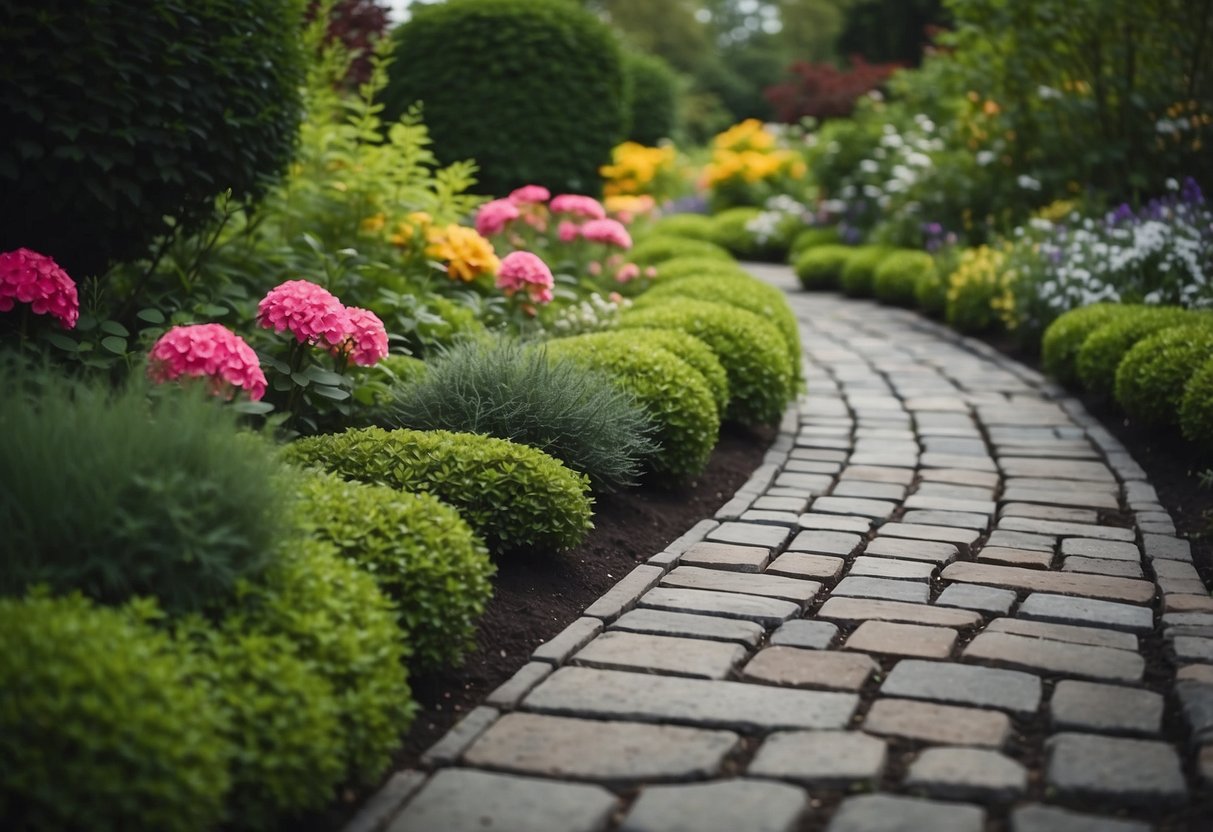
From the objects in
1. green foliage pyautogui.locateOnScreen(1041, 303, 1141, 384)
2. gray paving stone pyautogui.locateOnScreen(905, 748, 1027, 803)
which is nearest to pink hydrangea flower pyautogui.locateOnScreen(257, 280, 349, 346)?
gray paving stone pyautogui.locateOnScreen(905, 748, 1027, 803)

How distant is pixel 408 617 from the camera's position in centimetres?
275

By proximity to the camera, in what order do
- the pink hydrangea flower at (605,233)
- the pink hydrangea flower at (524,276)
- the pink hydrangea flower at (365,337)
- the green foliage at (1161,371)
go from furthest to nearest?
1. the pink hydrangea flower at (605,233)
2. the pink hydrangea flower at (524,276)
3. the green foliage at (1161,371)
4. the pink hydrangea flower at (365,337)

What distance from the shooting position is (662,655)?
10.3ft

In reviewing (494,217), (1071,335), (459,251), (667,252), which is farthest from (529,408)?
(667,252)

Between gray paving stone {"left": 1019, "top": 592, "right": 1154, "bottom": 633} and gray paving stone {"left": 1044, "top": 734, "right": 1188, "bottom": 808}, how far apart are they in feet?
2.59

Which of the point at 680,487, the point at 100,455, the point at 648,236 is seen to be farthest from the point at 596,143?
the point at 100,455

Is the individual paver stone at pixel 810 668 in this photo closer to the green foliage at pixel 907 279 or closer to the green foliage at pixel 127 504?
the green foliage at pixel 127 504

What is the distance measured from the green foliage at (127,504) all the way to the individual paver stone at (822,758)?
47.4 inches

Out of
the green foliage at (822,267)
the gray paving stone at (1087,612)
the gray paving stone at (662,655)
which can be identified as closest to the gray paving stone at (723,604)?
the gray paving stone at (662,655)

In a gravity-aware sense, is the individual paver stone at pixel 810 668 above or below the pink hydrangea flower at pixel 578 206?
below

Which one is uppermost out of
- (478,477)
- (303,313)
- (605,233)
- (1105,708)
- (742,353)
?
(605,233)

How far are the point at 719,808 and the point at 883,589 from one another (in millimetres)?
1536

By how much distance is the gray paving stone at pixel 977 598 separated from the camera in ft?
11.6

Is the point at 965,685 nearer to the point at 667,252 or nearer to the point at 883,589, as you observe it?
the point at 883,589
